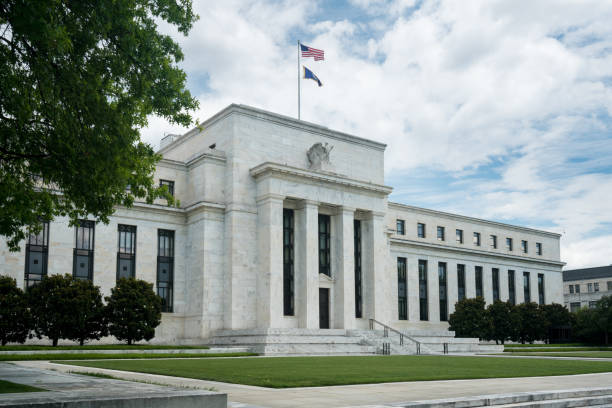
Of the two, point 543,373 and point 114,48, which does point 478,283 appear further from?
point 114,48

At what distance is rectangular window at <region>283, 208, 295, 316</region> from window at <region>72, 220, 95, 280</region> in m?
15.5

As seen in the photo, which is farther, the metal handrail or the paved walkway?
the metal handrail

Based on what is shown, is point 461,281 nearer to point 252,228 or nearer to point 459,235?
point 459,235

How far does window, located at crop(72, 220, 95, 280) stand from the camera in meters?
45.4

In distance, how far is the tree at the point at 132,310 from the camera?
4088 centimetres

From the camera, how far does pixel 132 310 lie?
4134cm

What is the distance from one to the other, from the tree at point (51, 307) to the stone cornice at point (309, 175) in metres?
18.0

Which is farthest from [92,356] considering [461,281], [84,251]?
[461,281]

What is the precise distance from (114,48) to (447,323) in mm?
59929

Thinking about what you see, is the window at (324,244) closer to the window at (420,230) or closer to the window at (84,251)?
the window at (84,251)

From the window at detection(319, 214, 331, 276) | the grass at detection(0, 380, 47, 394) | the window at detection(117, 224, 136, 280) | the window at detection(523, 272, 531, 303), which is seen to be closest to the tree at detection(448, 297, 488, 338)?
the window at detection(319, 214, 331, 276)

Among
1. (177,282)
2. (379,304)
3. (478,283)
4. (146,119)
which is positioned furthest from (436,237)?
(146,119)

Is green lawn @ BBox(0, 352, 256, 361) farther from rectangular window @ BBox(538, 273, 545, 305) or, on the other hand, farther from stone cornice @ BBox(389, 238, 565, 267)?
rectangular window @ BBox(538, 273, 545, 305)

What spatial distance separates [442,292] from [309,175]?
28.3 metres
